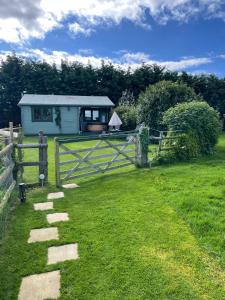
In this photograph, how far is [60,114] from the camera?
2164 centimetres

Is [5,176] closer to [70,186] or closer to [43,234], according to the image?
[43,234]

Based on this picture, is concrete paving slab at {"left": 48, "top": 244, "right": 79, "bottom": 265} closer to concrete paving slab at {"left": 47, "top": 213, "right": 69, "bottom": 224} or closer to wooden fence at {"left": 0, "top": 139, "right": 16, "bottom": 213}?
concrete paving slab at {"left": 47, "top": 213, "right": 69, "bottom": 224}

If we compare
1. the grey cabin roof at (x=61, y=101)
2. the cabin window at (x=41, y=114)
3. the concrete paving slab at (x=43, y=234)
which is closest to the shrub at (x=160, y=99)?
the grey cabin roof at (x=61, y=101)

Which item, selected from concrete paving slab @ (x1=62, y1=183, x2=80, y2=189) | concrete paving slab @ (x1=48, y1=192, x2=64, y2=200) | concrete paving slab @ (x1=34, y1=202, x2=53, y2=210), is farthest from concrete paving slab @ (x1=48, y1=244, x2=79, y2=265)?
concrete paving slab @ (x1=62, y1=183, x2=80, y2=189)

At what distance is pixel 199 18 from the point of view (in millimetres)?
14516

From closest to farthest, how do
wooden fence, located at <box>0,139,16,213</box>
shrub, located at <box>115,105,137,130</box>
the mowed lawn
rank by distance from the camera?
the mowed lawn
wooden fence, located at <box>0,139,16,213</box>
shrub, located at <box>115,105,137,130</box>

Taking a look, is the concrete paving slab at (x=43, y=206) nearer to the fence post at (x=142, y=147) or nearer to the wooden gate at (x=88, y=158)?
the wooden gate at (x=88, y=158)

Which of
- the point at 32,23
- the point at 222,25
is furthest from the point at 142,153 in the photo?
the point at 222,25

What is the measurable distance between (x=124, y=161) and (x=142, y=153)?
889 mm

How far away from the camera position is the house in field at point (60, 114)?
20984 mm

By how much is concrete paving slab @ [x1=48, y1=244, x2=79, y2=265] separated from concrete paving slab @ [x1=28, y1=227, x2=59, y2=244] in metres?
0.31

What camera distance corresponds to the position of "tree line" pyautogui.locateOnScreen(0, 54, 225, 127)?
86.9 ft

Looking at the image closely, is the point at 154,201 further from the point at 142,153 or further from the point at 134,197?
the point at 142,153

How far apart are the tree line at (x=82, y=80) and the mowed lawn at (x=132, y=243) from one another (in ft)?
72.6
